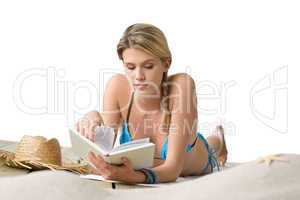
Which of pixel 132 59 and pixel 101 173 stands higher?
pixel 132 59

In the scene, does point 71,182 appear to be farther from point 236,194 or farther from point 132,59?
point 132,59

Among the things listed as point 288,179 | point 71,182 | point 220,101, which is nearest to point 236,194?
point 288,179

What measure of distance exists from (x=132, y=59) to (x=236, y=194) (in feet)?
3.68

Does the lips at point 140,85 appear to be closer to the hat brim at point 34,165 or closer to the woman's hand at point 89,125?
the woman's hand at point 89,125

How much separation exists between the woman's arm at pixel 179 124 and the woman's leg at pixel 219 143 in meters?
0.65

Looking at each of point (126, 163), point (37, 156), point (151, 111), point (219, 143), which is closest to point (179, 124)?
point (151, 111)

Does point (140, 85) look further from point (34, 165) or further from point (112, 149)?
point (34, 165)

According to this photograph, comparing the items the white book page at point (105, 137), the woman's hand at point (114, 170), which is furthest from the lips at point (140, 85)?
the woman's hand at point (114, 170)

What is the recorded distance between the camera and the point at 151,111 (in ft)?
10.2

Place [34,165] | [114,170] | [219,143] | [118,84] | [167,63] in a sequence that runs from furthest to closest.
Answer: [219,143], [118,84], [167,63], [34,165], [114,170]

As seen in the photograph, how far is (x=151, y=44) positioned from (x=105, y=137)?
477mm

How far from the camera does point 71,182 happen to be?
6.83 feet

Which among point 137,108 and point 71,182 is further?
point 137,108

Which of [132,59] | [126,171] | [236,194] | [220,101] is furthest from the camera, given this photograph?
[220,101]
